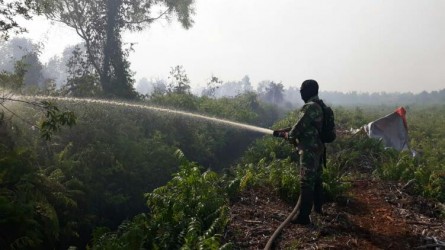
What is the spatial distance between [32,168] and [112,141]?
184 inches

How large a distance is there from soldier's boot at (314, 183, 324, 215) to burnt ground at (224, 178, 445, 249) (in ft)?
0.40

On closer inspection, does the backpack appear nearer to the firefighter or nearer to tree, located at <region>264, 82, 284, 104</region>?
the firefighter

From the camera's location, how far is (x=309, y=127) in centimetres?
624

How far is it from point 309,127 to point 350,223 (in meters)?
1.81

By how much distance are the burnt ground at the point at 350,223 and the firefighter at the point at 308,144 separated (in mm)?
460

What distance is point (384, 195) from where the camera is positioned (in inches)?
313

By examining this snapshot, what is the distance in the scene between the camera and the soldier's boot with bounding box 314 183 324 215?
6523 millimetres

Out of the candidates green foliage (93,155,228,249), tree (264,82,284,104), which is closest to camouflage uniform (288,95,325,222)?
green foliage (93,155,228,249)

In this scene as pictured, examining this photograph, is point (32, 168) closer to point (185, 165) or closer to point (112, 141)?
point (185, 165)

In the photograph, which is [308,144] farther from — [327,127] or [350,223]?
[350,223]

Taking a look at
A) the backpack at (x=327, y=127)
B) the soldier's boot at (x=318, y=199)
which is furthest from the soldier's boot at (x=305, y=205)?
the backpack at (x=327, y=127)

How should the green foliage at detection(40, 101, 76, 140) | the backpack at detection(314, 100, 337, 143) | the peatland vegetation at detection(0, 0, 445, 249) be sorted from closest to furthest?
the peatland vegetation at detection(0, 0, 445, 249) < the backpack at detection(314, 100, 337, 143) < the green foliage at detection(40, 101, 76, 140)

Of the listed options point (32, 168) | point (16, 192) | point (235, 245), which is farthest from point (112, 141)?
point (235, 245)

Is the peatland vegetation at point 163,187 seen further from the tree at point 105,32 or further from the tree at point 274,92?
the tree at point 274,92
